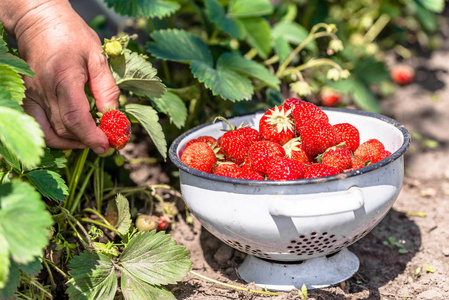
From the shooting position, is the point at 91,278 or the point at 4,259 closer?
the point at 4,259

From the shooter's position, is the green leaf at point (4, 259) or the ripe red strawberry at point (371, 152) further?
the ripe red strawberry at point (371, 152)

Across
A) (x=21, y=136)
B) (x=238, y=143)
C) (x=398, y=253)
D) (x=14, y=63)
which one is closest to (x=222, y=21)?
(x=238, y=143)

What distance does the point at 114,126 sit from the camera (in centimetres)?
124

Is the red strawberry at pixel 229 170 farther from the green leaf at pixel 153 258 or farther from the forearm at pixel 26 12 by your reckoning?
the forearm at pixel 26 12

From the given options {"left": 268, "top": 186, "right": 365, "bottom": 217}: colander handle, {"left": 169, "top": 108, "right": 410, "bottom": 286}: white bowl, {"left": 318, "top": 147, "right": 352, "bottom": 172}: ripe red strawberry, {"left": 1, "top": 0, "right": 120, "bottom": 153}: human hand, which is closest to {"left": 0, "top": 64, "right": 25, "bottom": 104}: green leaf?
{"left": 1, "top": 0, "right": 120, "bottom": 153}: human hand

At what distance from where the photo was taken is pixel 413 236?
5.51ft

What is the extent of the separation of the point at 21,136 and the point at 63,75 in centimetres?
44

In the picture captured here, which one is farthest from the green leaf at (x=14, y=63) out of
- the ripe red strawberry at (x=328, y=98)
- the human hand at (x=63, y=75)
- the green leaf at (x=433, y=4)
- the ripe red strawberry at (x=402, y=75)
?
the ripe red strawberry at (x=402, y=75)

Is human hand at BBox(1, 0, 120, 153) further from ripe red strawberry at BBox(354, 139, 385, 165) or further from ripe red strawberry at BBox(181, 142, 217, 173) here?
ripe red strawberry at BBox(354, 139, 385, 165)

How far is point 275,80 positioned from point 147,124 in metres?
0.53

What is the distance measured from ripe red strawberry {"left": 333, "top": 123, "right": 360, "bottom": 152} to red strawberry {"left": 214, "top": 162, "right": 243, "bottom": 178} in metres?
0.31

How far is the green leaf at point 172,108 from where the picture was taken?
152 centimetres

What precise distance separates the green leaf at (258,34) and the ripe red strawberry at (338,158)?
868mm

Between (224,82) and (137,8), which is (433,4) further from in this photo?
(137,8)
